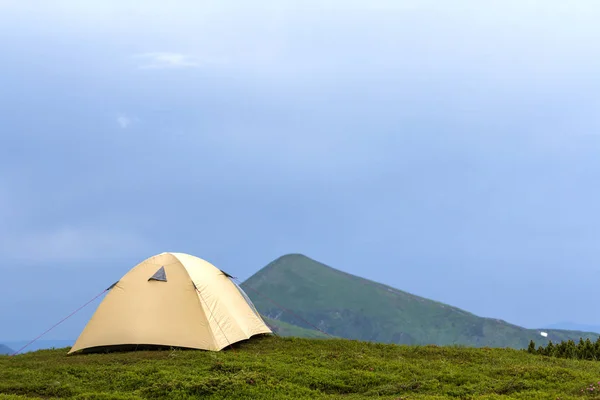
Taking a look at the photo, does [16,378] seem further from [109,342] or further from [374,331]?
[374,331]

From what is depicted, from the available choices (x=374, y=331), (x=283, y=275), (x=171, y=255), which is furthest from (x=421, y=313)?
(x=171, y=255)

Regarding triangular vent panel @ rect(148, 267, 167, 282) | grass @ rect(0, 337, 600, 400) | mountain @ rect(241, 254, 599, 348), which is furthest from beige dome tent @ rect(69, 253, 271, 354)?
mountain @ rect(241, 254, 599, 348)

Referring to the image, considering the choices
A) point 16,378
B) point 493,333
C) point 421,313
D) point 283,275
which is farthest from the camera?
point 283,275

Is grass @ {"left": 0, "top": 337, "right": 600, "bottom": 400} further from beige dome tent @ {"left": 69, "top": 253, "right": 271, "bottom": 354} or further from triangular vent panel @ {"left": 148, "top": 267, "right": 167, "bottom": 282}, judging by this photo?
triangular vent panel @ {"left": 148, "top": 267, "right": 167, "bottom": 282}

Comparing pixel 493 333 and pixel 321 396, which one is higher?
pixel 493 333

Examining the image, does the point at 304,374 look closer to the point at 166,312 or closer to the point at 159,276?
the point at 166,312

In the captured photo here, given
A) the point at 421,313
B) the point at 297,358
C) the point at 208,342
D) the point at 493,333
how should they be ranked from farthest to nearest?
the point at 421,313, the point at 493,333, the point at 208,342, the point at 297,358

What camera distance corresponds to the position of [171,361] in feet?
62.0

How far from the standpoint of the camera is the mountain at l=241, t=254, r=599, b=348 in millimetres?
155375

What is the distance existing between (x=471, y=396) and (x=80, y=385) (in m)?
10.8

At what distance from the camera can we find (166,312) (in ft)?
70.3

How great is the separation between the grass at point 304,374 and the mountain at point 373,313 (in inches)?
5004

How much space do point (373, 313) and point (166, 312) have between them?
500 feet

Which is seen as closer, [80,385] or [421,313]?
[80,385]
